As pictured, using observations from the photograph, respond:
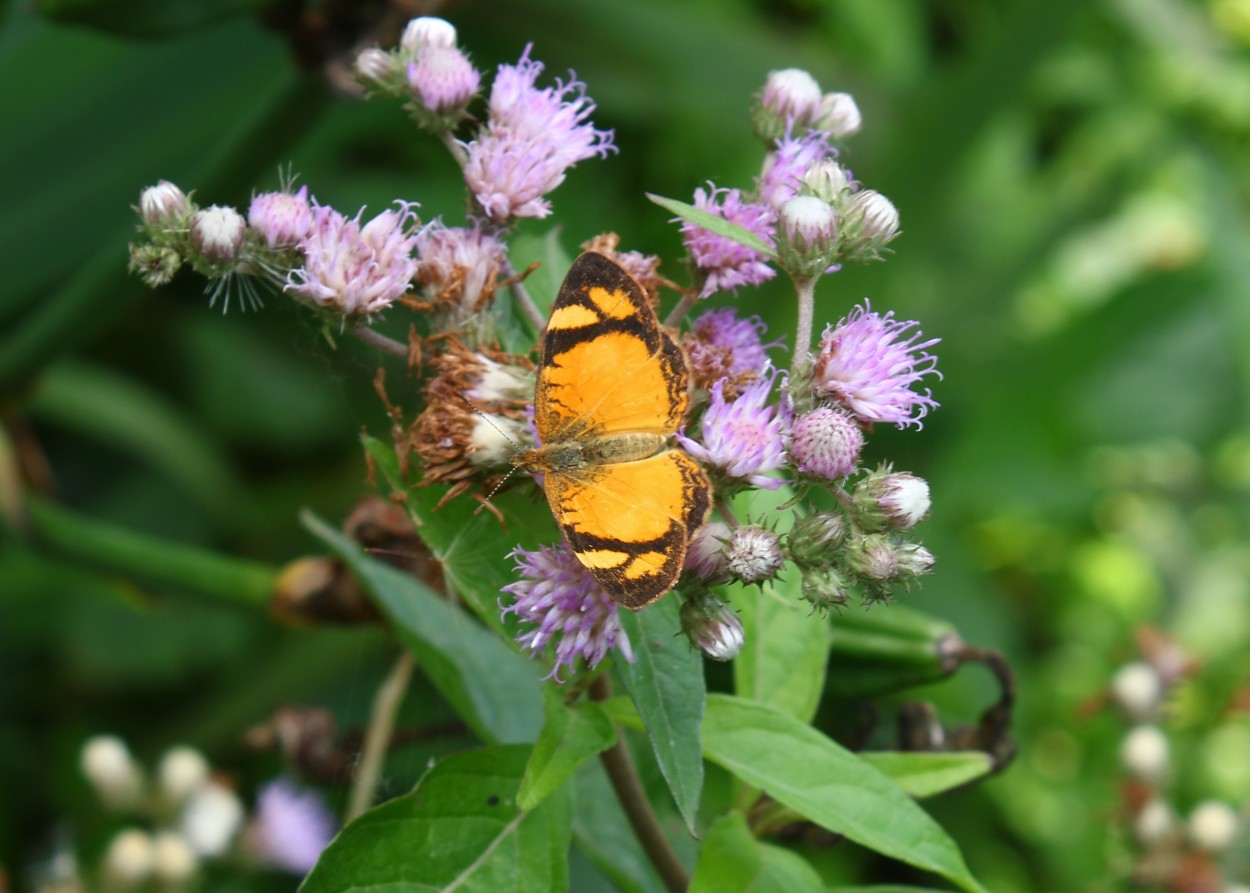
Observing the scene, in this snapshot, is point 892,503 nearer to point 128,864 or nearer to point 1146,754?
point 1146,754

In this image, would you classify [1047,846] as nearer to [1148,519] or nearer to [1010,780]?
[1010,780]

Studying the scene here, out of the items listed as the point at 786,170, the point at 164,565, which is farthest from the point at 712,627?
the point at 164,565

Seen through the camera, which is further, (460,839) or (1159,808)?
(1159,808)

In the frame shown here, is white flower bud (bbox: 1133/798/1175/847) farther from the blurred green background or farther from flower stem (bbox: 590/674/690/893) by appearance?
flower stem (bbox: 590/674/690/893)

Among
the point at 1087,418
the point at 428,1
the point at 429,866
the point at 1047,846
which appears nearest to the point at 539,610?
the point at 429,866

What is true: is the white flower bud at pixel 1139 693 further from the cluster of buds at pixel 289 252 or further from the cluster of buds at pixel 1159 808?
the cluster of buds at pixel 289 252

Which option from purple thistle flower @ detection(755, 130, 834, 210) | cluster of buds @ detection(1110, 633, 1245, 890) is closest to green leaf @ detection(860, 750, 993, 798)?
purple thistle flower @ detection(755, 130, 834, 210)

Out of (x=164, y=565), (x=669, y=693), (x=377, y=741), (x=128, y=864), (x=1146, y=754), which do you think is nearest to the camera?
(x=669, y=693)
